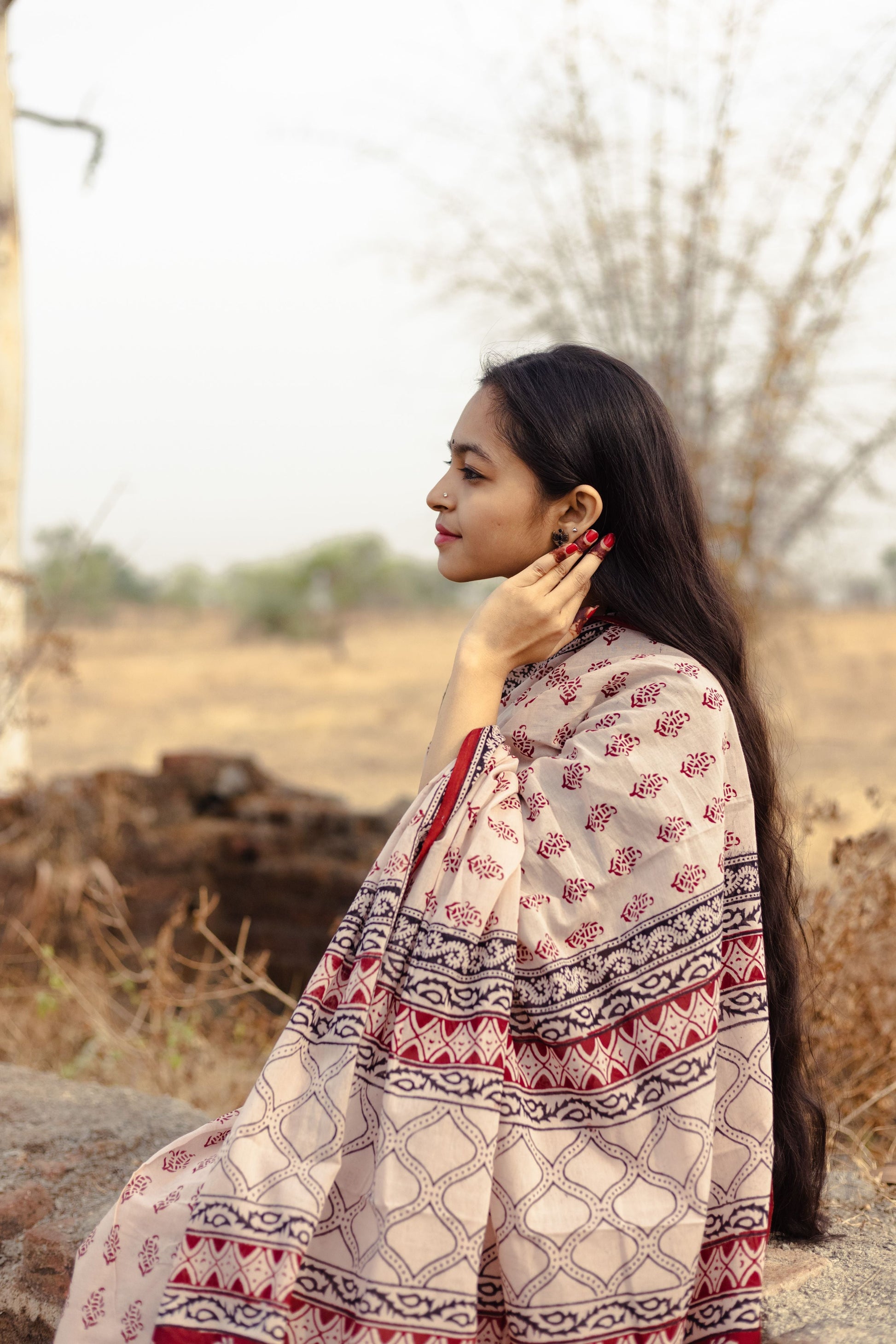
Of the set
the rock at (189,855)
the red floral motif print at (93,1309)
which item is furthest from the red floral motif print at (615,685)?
the rock at (189,855)

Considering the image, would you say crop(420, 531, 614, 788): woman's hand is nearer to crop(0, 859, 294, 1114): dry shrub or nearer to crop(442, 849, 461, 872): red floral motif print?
crop(442, 849, 461, 872): red floral motif print

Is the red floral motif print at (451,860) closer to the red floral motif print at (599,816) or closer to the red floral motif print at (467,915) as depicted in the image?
the red floral motif print at (467,915)

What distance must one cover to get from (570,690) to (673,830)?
0.33 metres

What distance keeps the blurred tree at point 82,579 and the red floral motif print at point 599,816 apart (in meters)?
2.86

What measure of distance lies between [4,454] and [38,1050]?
3113 mm

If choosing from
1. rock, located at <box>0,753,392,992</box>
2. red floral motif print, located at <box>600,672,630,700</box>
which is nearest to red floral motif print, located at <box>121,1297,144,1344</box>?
red floral motif print, located at <box>600,672,630,700</box>

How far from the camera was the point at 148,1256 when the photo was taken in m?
1.79

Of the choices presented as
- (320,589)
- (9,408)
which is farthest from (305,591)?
(9,408)

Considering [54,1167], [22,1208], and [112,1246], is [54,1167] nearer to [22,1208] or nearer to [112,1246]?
[22,1208]

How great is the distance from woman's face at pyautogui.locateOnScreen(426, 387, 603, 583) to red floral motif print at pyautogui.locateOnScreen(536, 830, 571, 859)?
494mm

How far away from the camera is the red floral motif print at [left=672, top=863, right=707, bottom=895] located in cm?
173

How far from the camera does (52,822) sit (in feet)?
18.0

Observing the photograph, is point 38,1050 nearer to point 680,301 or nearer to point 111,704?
point 680,301

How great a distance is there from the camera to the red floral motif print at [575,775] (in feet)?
5.86
